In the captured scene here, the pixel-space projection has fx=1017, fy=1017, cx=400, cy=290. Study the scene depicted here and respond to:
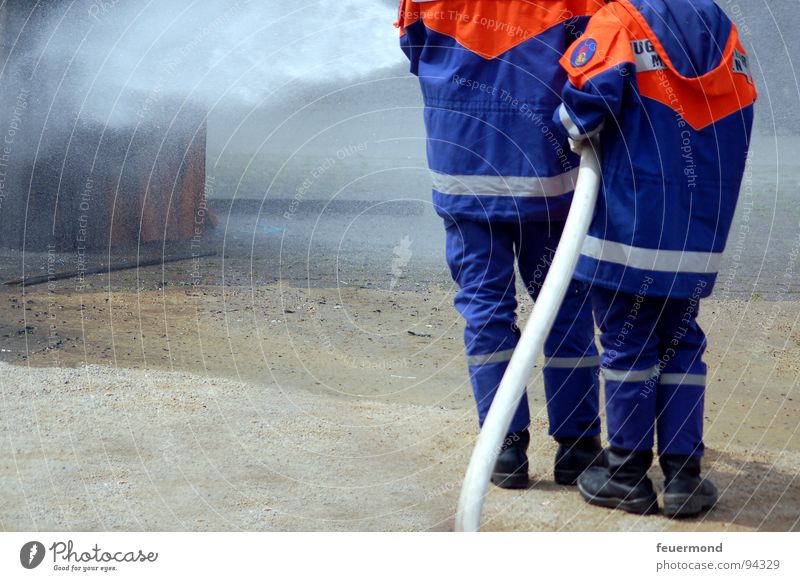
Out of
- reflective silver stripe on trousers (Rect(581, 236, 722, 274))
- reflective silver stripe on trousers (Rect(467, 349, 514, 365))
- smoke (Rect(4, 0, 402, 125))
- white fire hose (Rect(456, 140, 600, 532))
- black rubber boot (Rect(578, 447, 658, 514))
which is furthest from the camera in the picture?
smoke (Rect(4, 0, 402, 125))

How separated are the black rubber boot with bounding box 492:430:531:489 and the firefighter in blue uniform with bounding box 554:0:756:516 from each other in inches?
9.9

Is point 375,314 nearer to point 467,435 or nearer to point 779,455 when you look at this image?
point 467,435

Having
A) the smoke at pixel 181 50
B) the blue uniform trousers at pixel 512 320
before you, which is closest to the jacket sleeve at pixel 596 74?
the blue uniform trousers at pixel 512 320

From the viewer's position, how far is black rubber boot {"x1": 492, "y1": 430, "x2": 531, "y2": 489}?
2.74 metres

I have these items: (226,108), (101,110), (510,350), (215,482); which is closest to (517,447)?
(510,350)

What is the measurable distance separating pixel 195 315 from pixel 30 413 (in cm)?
187

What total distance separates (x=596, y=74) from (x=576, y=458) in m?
1.06

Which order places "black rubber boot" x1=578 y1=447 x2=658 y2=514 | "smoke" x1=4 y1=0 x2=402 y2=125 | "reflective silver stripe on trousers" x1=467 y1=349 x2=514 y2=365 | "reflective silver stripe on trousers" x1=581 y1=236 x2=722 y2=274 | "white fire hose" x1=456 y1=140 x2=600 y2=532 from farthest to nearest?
"smoke" x1=4 y1=0 x2=402 y2=125
"reflective silver stripe on trousers" x1=467 y1=349 x2=514 y2=365
"black rubber boot" x1=578 y1=447 x2=658 y2=514
"reflective silver stripe on trousers" x1=581 y1=236 x2=722 y2=274
"white fire hose" x1=456 y1=140 x2=600 y2=532

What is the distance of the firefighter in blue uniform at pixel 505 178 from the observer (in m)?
2.63

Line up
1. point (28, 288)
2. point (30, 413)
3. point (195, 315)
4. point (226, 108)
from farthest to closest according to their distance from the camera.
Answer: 1. point (226, 108)
2. point (28, 288)
3. point (195, 315)
4. point (30, 413)

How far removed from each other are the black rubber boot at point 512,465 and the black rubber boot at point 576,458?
0.36 feet

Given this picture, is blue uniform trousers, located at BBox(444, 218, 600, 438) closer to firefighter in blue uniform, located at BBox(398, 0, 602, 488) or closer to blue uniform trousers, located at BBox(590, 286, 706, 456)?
firefighter in blue uniform, located at BBox(398, 0, 602, 488)

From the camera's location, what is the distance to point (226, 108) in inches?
412

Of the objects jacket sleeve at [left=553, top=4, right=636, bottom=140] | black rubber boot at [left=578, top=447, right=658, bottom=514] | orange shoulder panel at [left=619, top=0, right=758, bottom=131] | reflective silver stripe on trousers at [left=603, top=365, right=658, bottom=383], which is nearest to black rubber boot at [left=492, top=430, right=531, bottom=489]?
black rubber boot at [left=578, top=447, right=658, bottom=514]
